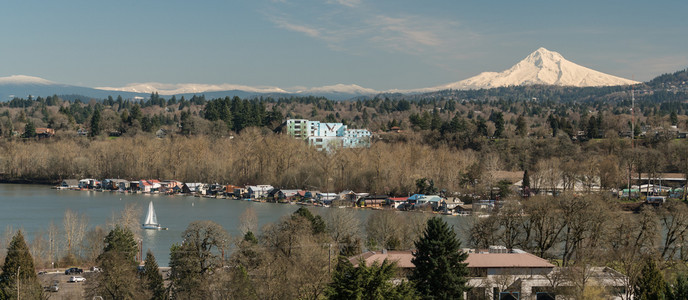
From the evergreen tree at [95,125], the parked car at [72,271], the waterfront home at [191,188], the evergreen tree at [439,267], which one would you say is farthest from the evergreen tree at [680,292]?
the evergreen tree at [95,125]

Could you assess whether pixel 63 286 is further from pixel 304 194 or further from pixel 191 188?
pixel 191 188

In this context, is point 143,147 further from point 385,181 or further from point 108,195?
point 385,181

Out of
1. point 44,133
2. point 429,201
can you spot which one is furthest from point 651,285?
point 44,133

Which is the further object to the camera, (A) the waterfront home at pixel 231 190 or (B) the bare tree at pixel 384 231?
(A) the waterfront home at pixel 231 190

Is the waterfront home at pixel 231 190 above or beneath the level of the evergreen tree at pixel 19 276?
beneath

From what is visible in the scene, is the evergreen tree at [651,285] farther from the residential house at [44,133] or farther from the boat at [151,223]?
the residential house at [44,133]

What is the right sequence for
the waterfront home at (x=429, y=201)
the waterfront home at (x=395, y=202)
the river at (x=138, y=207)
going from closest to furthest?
the river at (x=138, y=207) < the waterfront home at (x=429, y=201) < the waterfront home at (x=395, y=202)

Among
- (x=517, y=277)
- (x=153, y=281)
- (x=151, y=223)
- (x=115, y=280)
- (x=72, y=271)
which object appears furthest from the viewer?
(x=151, y=223)

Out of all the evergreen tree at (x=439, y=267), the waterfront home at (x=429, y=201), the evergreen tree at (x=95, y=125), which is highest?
the evergreen tree at (x=95, y=125)

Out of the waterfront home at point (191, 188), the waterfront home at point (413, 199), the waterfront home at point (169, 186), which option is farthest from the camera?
the waterfront home at point (169, 186)
